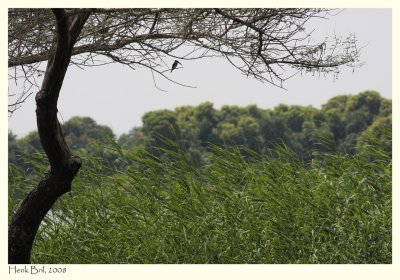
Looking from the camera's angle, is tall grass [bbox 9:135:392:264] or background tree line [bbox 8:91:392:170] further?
background tree line [bbox 8:91:392:170]

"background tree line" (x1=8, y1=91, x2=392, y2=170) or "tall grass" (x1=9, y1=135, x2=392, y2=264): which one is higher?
"background tree line" (x1=8, y1=91, x2=392, y2=170)

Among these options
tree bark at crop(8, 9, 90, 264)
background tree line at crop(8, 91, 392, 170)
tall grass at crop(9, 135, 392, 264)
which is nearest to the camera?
tree bark at crop(8, 9, 90, 264)

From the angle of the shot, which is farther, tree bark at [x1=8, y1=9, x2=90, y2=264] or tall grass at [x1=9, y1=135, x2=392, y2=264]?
tall grass at [x1=9, y1=135, x2=392, y2=264]

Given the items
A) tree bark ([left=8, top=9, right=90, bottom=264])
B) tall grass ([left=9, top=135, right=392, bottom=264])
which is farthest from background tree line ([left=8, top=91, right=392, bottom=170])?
tree bark ([left=8, top=9, right=90, bottom=264])

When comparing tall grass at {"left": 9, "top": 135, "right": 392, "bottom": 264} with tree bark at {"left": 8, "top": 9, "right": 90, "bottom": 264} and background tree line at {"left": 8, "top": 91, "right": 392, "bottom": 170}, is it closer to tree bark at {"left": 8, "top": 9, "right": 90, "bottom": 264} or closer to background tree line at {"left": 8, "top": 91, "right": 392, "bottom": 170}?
tree bark at {"left": 8, "top": 9, "right": 90, "bottom": 264}

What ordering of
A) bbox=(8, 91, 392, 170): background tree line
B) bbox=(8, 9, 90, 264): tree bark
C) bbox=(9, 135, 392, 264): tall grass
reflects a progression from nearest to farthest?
bbox=(8, 9, 90, 264): tree bark
bbox=(9, 135, 392, 264): tall grass
bbox=(8, 91, 392, 170): background tree line

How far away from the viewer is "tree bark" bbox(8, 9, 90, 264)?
587 cm

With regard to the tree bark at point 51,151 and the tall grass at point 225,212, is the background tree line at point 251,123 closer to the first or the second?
the tall grass at point 225,212

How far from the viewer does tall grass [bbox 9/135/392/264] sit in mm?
6664

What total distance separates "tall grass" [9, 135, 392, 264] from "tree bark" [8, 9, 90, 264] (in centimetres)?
68

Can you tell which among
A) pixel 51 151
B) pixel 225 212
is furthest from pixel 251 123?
pixel 51 151

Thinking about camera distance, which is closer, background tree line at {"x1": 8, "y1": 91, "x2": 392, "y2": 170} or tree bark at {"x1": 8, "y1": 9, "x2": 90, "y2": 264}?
tree bark at {"x1": 8, "y1": 9, "x2": 90, "y2": 264}

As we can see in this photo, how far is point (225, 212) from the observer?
712cm

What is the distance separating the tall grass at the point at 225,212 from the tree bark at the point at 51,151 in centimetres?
68
